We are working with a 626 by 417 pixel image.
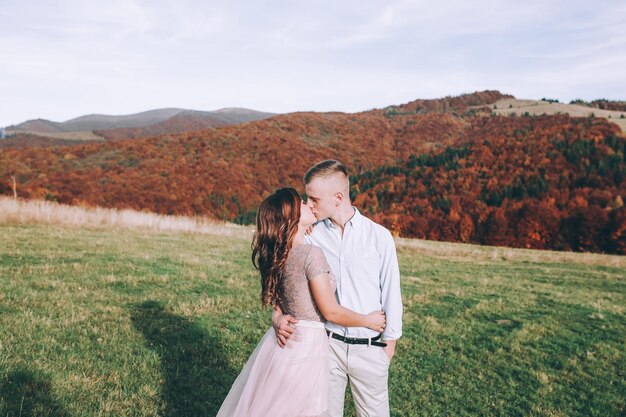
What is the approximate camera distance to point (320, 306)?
2.83 metres

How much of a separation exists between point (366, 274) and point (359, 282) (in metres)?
0.08

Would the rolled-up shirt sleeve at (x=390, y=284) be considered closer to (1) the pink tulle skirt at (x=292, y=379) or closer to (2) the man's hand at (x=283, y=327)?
(1) the pink tulle skirt at (x=292, y=379)

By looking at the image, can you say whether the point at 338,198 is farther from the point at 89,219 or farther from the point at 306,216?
the point at 89,219

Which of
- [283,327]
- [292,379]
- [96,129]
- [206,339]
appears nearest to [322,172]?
[283,327]

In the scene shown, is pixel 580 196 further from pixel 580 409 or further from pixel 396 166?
pixel 580 409

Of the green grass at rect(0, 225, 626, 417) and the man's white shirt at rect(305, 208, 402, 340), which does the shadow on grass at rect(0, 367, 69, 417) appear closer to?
the green grass at rect(0, 225, 626, 417)

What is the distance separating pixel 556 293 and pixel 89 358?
12394 mm

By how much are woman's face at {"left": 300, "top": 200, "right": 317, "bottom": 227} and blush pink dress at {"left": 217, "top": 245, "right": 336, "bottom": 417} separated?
7.8 inches

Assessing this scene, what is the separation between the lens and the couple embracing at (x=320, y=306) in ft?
9.31

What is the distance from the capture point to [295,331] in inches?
114

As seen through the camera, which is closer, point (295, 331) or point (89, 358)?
point (295, 331)

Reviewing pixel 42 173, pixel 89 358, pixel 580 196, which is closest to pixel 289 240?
pixel 89 358

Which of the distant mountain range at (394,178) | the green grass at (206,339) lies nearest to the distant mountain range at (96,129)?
the distant mountain range at (394,178)

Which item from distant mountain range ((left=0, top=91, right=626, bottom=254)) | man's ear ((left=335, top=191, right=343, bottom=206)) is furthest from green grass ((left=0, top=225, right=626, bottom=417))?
distant mountain range ((left=0, top=91, right=626, bottom=254))
